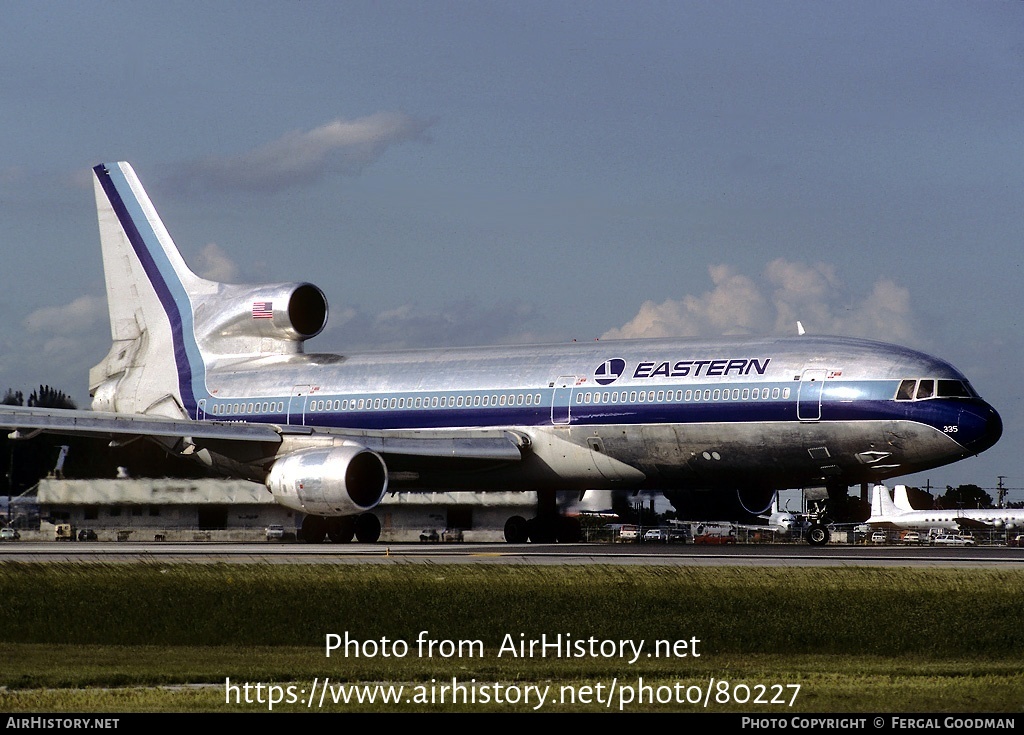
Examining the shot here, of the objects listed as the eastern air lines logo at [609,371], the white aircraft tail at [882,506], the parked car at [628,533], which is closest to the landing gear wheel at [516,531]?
the eastern air lines logo at [609,371]

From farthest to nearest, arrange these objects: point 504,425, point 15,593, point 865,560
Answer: point 504,425
point 865,560
point 15,593

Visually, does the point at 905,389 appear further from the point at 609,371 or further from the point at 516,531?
the point at 516,531

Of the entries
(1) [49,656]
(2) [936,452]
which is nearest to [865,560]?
(2) [936,452]

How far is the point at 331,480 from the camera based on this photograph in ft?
109

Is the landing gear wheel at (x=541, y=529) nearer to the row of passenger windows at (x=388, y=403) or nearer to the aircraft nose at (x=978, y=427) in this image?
the row of passenger windows at (x=388, y=403)

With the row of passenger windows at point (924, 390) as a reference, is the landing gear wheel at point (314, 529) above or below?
below

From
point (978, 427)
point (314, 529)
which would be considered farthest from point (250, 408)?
point (978, 427)

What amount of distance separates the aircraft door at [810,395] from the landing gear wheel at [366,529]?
11.2 meters

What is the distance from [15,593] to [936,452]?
2052 centimetres

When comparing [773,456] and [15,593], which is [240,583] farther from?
[773,456]

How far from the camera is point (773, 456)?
34156 mm

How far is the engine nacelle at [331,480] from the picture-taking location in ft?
109

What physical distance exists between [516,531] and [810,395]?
33.4 feet

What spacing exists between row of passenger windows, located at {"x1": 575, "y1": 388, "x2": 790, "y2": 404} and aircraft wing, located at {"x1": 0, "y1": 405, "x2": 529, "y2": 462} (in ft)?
7.74
